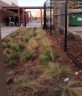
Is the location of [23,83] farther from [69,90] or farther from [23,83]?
[69,90]

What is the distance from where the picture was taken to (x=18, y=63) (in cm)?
688

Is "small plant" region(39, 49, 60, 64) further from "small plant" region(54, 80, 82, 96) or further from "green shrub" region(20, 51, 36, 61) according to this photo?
"small plant" region(54, 80, 82, 96)

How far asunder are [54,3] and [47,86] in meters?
10.1

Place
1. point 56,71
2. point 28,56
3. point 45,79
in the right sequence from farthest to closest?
point 28,56
point 56,71
point 45,79

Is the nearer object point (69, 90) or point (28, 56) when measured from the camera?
point (69, 90)

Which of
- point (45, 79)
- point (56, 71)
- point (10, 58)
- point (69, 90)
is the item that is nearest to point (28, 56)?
point (10, 58)

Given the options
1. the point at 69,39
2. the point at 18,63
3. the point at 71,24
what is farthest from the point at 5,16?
the point at 18,63

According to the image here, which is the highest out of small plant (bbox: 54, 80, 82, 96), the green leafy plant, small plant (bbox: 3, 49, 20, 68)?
the green leafy plant

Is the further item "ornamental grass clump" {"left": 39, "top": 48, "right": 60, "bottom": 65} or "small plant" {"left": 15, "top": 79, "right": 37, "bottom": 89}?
"ornamental grass clump" {"left": 39, "top": 48, "right": 60, "bottom": 65}

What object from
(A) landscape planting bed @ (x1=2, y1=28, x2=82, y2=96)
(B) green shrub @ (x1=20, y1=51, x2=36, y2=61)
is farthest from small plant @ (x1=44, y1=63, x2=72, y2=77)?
(B) green shrub @ (x1=20, y1=51, x2=36, y2=61)

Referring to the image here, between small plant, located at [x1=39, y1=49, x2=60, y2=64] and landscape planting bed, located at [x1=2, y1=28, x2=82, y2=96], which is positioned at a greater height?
small plant, located at [x1=39, y1=49, x2=60, y2=64]

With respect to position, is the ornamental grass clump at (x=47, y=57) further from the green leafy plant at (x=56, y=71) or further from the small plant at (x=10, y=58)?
the small plant at (x=10, y=58)

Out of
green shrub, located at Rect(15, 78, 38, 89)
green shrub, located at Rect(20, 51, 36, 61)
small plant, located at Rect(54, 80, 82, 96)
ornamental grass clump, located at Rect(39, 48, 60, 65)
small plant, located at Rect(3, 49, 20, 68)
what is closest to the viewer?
small plant, located at Rect(54, 80, 82, 96)

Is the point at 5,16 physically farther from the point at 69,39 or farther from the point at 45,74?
the point at 45,74
